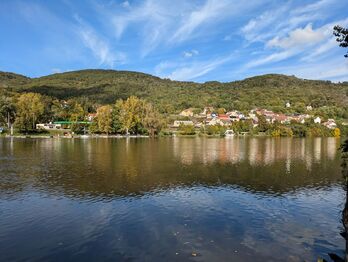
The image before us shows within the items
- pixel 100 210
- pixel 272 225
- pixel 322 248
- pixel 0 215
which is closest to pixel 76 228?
pixel 100 210

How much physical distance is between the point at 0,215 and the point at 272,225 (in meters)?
18.1

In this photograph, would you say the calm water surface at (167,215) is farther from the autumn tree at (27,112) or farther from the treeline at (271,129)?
the treeline at (271,129)

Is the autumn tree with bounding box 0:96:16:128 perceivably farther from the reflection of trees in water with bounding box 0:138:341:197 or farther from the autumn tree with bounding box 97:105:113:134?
the reflection of trees in water with bounding box 0:138:341:197

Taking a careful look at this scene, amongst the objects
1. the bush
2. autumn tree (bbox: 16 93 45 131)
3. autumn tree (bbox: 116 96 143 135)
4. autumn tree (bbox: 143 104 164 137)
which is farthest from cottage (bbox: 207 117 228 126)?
autumn tree (bbox: 16 93 45 131)

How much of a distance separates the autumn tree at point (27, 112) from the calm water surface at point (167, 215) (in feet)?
291

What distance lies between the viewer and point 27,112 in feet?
406

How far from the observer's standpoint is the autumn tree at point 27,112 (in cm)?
12225

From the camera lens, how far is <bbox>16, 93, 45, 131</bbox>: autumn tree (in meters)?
122

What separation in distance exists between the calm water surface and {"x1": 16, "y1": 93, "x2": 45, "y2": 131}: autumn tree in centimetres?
8859

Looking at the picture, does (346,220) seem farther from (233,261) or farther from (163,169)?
(163,169)

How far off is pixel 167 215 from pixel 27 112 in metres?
115

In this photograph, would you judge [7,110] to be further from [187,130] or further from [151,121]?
[187,130]

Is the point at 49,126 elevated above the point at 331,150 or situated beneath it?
elevated above

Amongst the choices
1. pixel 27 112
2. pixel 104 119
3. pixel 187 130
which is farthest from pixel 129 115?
pixel 27 112
